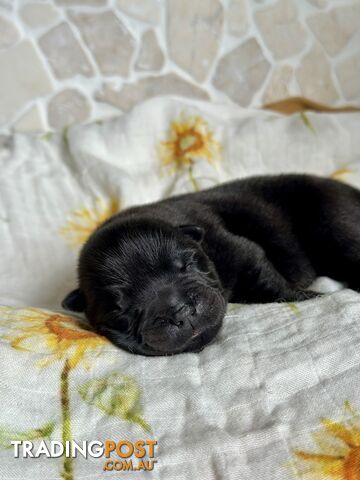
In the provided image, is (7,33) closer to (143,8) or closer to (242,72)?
(143,8)

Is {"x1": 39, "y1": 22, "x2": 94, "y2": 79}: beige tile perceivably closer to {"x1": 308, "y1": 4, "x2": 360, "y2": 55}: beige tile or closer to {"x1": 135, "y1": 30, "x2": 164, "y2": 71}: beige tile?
{"x1": 135, "y1": 30, "x2": 164, "y2": 71}: beige tile

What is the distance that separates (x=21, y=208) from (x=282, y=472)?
7.22ft

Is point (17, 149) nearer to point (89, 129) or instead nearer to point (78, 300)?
point (89, 129)

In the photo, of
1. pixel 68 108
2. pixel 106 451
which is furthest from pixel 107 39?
pixel 106 451

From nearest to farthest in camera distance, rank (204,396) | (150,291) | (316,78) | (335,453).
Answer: (335,453) < (204,396) < (150,291) < (316,78)

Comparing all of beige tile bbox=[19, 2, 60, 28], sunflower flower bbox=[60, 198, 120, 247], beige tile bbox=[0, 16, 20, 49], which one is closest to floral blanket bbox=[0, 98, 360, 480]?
sunflower flower bbox=[60, 198, 120, 247]

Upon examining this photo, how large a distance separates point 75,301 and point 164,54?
7.89ft

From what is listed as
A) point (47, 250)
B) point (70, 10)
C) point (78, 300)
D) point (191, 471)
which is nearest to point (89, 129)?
point (47, 250)

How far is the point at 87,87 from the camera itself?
3.72 meters

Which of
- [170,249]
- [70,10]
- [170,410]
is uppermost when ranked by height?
[70,10]

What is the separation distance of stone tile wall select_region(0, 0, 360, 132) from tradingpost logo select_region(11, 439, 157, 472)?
2874mm

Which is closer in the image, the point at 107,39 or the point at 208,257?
the point at 208,257

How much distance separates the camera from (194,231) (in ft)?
6.26

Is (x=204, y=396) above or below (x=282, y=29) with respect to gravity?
below
